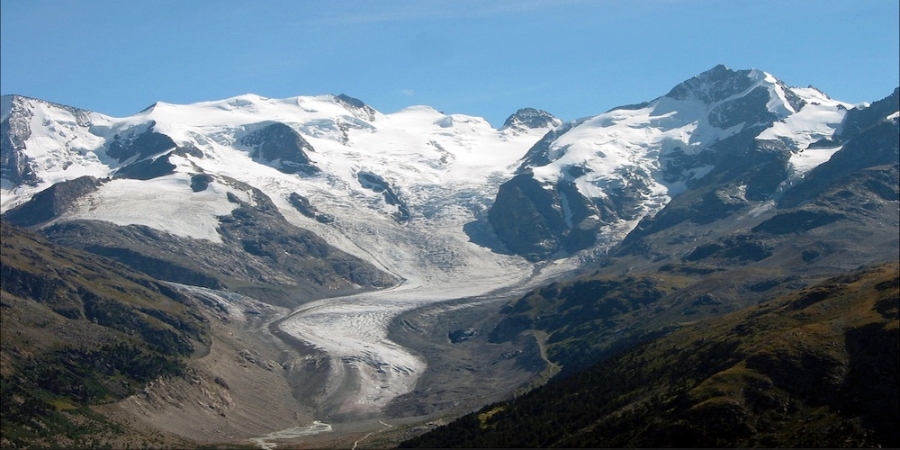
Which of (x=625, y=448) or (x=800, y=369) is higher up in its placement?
(x=800, y=369)

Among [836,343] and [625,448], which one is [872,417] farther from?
[625,448]

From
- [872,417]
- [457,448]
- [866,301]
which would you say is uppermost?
[866,301]

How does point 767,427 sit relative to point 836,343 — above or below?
below

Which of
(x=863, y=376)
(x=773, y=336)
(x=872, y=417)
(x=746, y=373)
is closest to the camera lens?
(x=872, y=417)

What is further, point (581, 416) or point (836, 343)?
point (581, 416)

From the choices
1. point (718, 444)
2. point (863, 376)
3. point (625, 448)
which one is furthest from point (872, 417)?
point (625, 448)

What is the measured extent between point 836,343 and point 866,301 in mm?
20846

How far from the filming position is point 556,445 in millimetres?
174875

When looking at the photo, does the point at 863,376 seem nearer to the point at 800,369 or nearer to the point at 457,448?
the point at 800,369

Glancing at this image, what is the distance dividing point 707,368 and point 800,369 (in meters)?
26.0

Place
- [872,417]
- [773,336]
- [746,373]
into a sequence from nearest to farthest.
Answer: [872,417] → [746,373] → [773,336]

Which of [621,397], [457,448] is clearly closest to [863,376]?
[621,397]

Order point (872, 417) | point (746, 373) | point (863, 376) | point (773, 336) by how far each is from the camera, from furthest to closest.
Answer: point (773, 336) < point (746, 373) < point (863, 376) < point (872, 417)

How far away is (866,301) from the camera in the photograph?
598 ft
